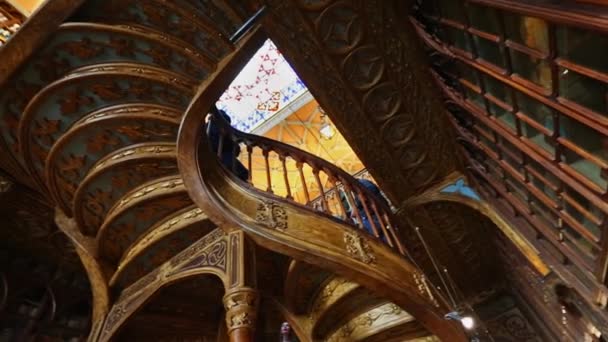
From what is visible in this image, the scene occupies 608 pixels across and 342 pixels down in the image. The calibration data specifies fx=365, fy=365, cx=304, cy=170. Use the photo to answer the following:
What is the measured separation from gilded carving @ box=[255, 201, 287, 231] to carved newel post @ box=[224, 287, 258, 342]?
462 mm

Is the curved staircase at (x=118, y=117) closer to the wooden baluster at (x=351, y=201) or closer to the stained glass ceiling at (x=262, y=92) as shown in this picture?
the wooden baluster at (x=351, y=201)

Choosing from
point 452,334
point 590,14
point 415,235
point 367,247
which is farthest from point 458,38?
point 415,235

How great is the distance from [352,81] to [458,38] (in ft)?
3.29

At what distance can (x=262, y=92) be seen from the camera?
8.34m

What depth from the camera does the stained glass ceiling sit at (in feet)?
26.7

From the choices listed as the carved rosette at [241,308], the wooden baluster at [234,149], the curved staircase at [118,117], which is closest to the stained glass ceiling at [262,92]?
the wooden baluster at [234,149]

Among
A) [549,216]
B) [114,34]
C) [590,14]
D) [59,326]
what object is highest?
[114,34]

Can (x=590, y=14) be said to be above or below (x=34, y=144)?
below

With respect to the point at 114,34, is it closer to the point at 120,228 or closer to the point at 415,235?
the point at 120,228

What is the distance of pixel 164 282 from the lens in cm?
319

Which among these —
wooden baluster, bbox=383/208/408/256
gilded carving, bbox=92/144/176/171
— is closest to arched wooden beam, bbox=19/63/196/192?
gilded carving, bbox=92/144/176/171

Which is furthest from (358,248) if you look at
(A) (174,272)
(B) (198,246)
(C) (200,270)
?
(A) (174,272)

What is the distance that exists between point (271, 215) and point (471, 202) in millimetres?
2249

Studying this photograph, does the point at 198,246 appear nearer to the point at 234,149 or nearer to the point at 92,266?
the point at 234,149
